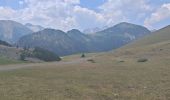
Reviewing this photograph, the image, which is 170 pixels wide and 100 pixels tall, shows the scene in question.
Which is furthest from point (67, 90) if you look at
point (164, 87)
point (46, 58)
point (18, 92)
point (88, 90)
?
point (46, 58)

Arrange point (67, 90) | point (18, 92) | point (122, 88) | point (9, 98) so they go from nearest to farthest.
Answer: point (9, 98) → point (18, 92) → point (67, 90) → point (122, 88)

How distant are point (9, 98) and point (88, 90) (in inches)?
370

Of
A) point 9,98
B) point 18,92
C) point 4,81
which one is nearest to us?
point 9,98

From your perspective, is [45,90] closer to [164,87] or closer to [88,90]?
[88,90]

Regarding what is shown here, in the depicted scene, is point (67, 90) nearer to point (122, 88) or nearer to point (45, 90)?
point (45, 90)

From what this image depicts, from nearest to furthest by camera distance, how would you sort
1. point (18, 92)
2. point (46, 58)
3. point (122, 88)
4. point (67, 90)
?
point (18, 92), point (67, 90), point (122, 88), point (46, 58)

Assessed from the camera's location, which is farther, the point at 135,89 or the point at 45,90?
the point at 135,89

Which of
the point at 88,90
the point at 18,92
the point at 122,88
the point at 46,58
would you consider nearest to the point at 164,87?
the point at 122,88

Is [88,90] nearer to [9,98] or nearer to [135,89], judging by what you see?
[135,89]

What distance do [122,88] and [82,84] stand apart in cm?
507

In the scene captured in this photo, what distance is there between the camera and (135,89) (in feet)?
132

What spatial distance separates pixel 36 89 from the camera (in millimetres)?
37750

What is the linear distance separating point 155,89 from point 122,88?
3.63 m

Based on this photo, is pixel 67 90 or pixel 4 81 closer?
pixel 67 90
